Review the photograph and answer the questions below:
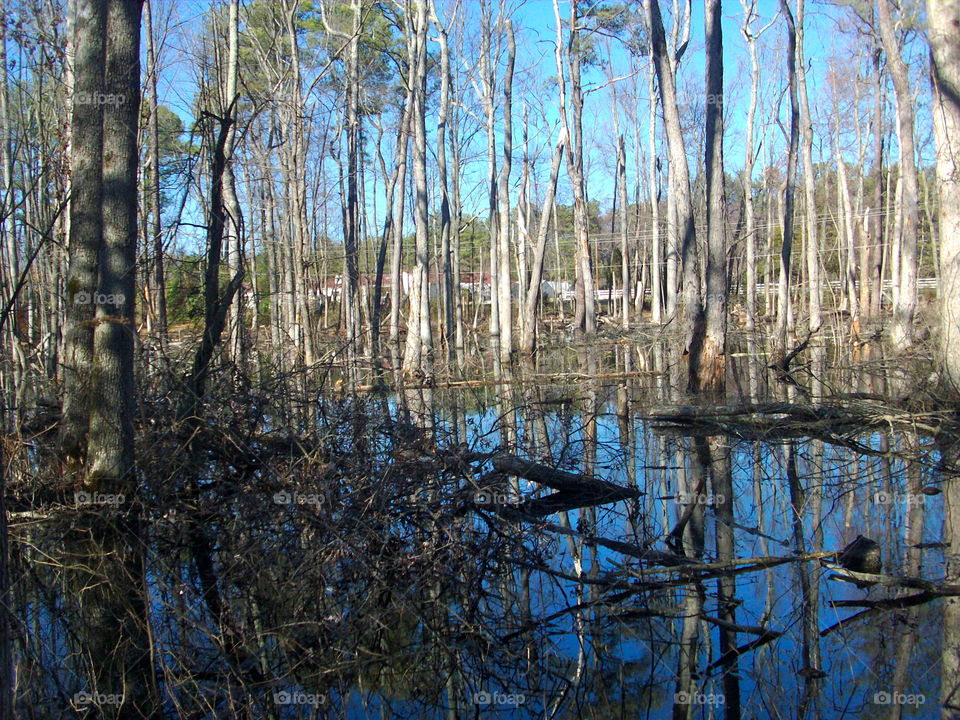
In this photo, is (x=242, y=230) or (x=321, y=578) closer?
(x=321, y=578)

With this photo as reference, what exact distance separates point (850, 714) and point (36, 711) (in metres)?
3.36

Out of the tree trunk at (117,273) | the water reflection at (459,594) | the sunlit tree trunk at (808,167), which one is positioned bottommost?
the water reflection at (459,594)

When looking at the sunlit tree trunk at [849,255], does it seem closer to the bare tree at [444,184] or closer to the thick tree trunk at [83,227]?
the bare tree at [444,184]

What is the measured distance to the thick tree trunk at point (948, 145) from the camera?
8.69 metres

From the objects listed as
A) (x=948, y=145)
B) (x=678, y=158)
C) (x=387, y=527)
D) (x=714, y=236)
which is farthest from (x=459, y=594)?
(x=678, y=158)

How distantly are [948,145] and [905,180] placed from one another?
9.36 m

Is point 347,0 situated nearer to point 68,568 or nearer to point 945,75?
point 945,75

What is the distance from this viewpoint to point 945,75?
29.1 feet

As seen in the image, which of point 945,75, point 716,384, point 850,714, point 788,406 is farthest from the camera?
point 716,384

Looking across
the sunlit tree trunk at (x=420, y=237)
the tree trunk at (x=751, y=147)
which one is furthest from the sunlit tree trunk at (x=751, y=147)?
the sunlit tree trunk at (x=420, y=237)

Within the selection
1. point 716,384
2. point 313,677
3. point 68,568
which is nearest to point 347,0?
point 716,384

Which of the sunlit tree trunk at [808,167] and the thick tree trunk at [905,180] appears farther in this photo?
the sunlit tree trunk at [808,167]

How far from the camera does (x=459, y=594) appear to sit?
442cm

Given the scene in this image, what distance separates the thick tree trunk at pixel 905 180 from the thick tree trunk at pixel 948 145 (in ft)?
22.3
